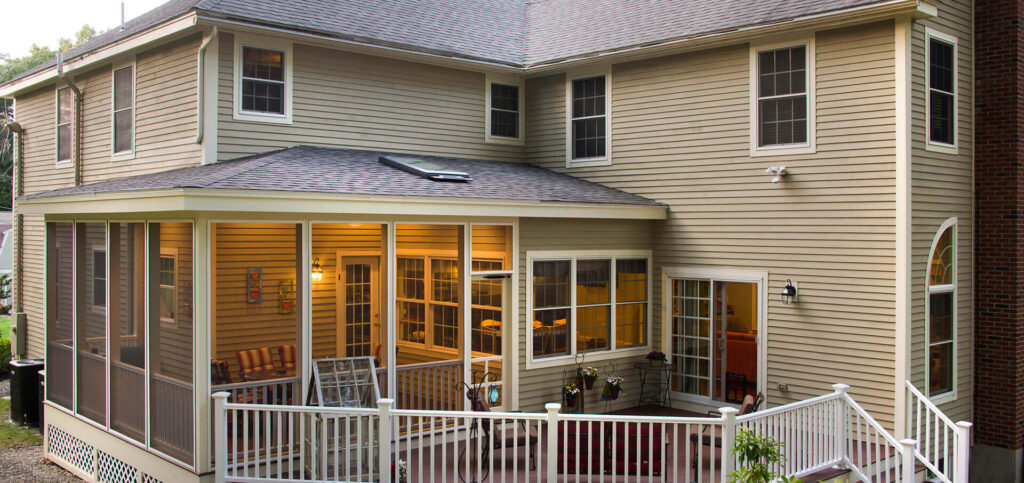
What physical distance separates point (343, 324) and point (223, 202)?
5826 mm

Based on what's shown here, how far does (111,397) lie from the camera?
9.52 meters

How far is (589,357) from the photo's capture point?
11641mm

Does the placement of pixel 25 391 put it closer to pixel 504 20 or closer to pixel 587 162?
pixel 587 162

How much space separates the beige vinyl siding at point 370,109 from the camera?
10781mm

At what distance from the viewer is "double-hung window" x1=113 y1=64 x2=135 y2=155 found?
11938 mm

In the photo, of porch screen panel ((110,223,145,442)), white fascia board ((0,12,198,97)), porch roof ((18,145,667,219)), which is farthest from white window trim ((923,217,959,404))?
white fascia board ((0,12,198,97))

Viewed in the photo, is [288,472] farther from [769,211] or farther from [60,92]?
[60,92]

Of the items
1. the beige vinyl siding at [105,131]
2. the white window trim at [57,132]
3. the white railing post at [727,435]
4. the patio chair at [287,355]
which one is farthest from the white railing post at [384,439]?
the white window trim at [57,132]

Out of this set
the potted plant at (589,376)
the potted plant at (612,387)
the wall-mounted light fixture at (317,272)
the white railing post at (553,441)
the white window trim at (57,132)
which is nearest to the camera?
the white railing post at (553,441)

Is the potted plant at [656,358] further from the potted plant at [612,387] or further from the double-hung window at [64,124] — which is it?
the double-hung window at [64,124]

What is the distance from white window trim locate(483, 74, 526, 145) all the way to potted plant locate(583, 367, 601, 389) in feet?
14.6

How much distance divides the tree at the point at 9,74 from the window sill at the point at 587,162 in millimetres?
26589

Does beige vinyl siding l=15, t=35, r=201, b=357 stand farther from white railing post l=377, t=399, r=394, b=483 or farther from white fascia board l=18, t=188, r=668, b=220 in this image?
white railing post l=377, t=399, r=394, b=483

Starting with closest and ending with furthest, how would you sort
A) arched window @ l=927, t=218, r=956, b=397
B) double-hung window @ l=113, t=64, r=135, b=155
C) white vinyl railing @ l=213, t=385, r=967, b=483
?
white vinyl railing @ l=213, t=385, r=967, b=483
arched window @ l=927, t=218, r=956, b=397
double-hung window @ l=113, t=64, r=135, b=155
